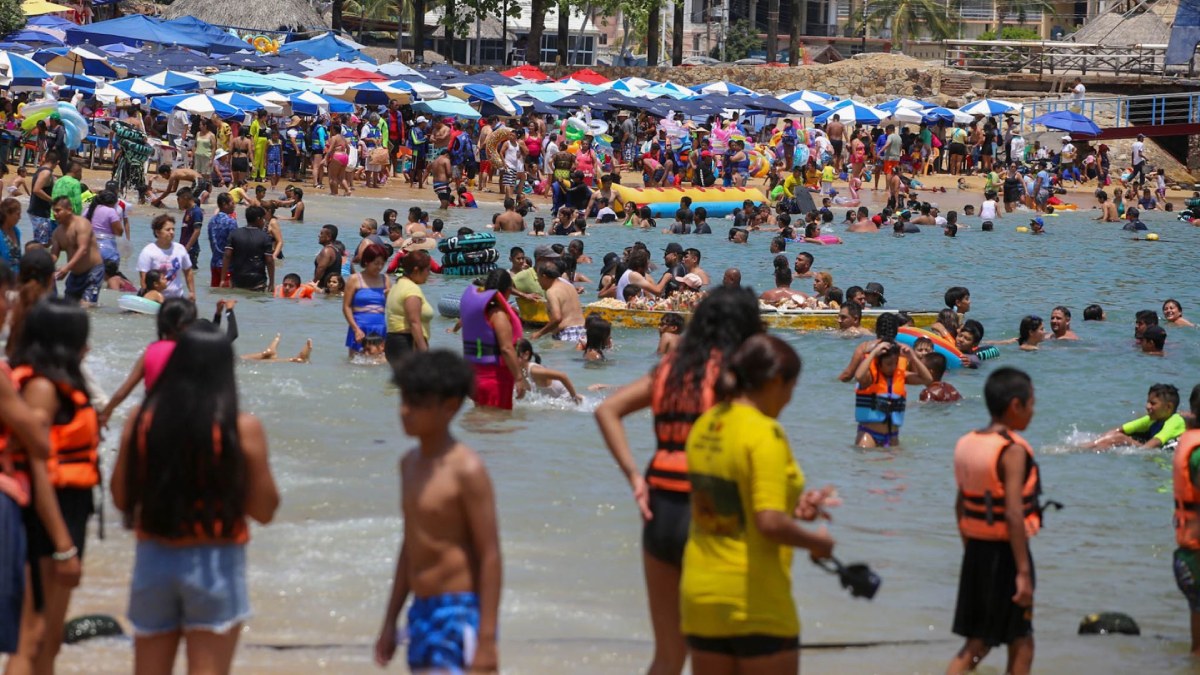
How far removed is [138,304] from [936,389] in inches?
291

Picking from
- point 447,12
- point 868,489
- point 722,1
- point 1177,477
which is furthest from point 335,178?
point 722,1

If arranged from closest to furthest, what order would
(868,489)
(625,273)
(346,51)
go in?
(868,489) → (625,273) → (346,51)

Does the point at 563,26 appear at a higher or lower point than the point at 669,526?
higher

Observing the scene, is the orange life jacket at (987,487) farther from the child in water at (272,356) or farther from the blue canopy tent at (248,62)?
the blue canopy tent at (248,62)

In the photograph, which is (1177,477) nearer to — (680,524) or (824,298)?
(680,524)

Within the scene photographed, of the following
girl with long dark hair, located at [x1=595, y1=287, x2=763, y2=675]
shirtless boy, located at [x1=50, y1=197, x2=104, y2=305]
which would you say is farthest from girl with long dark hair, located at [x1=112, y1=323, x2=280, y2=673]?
shirtless boy, located at [x1=50, y1=197, x2=104, y2=305]

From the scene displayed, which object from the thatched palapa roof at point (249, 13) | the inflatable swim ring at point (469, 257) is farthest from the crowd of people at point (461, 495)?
the thatched palapa roof at point (249, 13)

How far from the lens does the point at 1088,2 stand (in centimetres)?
9000

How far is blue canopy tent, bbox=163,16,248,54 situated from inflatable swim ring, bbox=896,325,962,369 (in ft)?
118

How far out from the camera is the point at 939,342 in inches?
594

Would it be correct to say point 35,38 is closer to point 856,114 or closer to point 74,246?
point 856,114

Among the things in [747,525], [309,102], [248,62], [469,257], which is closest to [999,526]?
[747,525]

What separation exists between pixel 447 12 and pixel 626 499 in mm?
53393

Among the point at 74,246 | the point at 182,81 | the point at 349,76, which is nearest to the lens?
the point at 74,246
